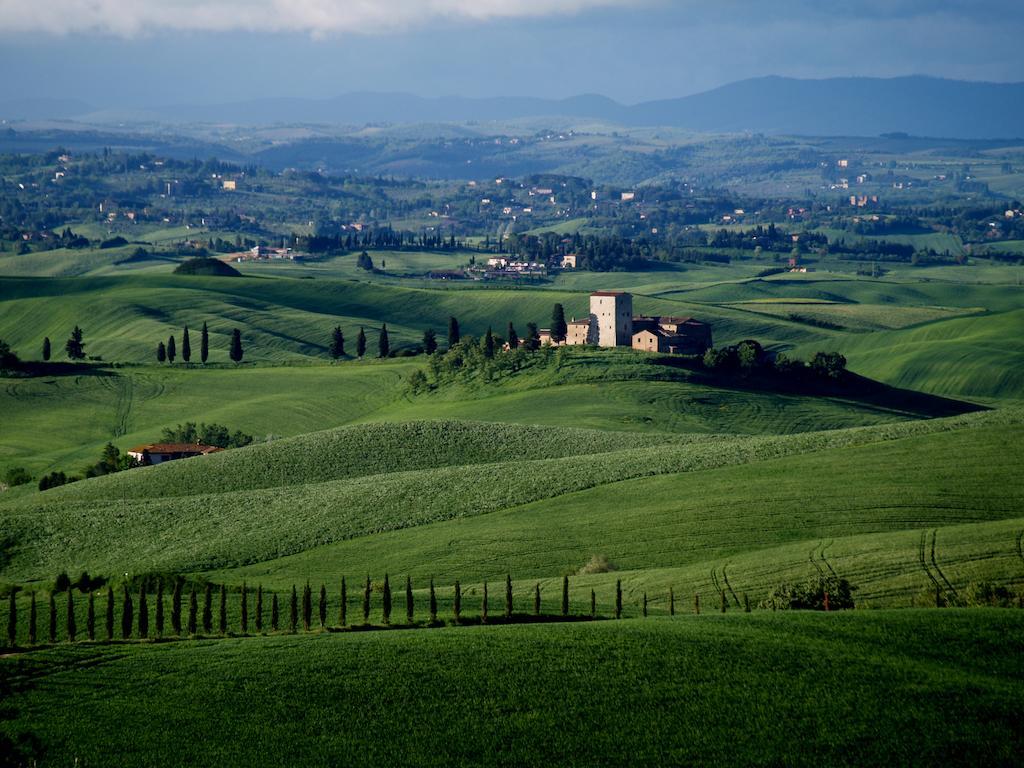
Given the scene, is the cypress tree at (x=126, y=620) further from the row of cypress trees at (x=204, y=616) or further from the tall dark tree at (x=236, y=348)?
the tall dark tree at (x=236, y=348)

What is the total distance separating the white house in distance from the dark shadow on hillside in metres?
37.3

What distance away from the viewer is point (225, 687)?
28531 millimetres

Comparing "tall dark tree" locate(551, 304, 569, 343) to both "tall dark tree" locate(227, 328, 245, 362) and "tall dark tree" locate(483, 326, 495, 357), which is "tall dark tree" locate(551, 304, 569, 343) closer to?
"tall dark tree" locate(483, 326, 495, 357)

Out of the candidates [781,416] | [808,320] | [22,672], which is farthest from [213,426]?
[808,320]

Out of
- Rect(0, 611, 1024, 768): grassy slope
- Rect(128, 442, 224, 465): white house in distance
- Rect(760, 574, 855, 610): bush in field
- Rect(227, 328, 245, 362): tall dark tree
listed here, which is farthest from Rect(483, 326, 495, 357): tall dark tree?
Rect(0, 611, 1024, 768): grassy slope

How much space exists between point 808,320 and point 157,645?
468 ft

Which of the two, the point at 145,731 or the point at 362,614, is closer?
the point at 145,731

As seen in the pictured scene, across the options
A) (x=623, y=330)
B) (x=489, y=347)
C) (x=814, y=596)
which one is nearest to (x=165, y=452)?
(x=489, y=347)

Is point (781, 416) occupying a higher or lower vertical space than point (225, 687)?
lower

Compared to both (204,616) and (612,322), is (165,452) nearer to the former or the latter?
(612,322)

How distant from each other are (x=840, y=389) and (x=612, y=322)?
80.0 feet

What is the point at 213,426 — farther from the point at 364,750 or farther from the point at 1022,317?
the point at 1022,317

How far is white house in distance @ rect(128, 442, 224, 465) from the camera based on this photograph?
8769 centimetres

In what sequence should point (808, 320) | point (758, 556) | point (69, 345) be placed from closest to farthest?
1. point (758, 556)
2. point (69, 345)
3. point (808, 320)
